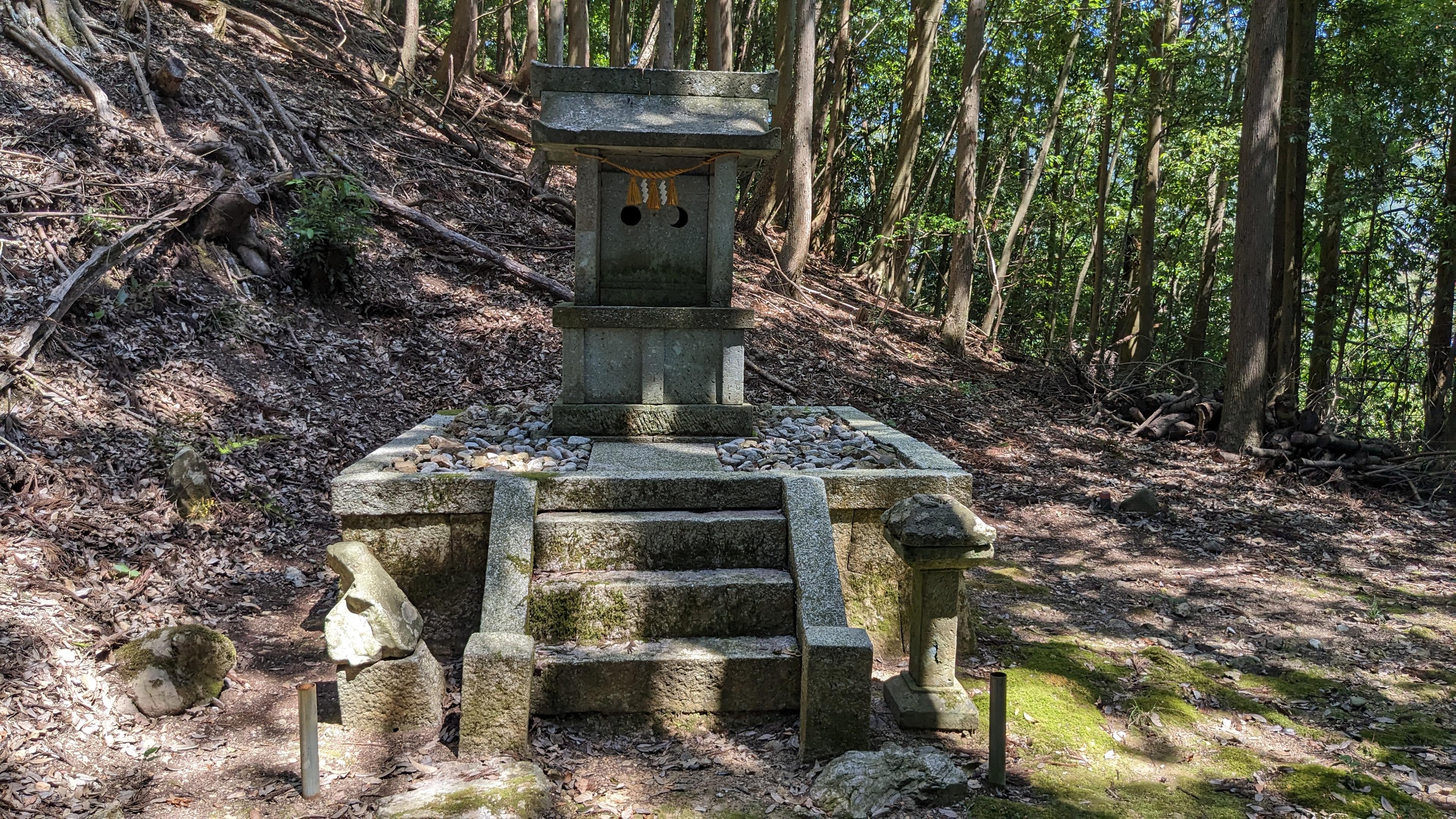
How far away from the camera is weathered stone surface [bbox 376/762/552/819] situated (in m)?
3.45

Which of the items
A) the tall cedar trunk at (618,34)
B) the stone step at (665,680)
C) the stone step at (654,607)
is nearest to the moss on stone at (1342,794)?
the stone step at (665,680)

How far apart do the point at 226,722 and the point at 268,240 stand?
7.01 m

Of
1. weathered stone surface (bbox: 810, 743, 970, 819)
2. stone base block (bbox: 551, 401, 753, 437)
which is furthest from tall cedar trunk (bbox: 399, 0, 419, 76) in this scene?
weathered stone surface (bbox: 810, 743, 970, 819)

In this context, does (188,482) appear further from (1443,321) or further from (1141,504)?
(1443,321)

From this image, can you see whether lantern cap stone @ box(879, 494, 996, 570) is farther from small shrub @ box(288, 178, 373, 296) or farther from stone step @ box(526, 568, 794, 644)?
small shrub @ box(288, 178, 373, 296)

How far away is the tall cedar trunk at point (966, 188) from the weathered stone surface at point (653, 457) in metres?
8.89

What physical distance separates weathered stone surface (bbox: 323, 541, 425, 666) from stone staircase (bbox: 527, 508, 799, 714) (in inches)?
24.8

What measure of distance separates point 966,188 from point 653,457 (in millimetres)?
10047

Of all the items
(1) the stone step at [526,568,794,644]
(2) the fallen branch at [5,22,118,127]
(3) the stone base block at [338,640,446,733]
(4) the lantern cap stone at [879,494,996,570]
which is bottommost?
(3) the stone base block at [338,640,446,733]

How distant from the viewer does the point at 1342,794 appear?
156 inches

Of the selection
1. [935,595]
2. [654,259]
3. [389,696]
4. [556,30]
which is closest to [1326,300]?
[654,259]

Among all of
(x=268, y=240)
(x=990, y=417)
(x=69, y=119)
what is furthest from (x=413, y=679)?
(x=990, y=417)

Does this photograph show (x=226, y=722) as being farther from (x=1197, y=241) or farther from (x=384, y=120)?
(x=1197, y=241)

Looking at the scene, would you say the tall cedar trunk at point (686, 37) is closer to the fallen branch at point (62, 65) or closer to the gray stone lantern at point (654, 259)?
the fallen branch at point (62, 65)
